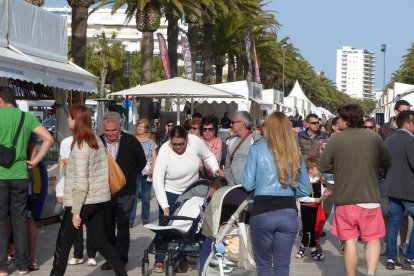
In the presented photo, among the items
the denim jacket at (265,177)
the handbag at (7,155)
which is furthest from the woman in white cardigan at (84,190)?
the denim jacket at (265,177)

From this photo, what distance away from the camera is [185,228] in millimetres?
8453

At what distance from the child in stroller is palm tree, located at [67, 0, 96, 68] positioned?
12155 mm

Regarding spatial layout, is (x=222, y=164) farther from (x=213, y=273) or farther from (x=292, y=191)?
(x=292, y=191)

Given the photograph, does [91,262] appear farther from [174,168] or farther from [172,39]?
[172,39]

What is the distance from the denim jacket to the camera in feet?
21.0

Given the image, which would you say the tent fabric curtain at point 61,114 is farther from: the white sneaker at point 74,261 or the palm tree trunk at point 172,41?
the palm tree trunk at point 172,41

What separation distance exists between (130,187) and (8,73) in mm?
2465

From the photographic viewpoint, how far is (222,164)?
10836mm

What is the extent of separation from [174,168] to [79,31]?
12189 mm

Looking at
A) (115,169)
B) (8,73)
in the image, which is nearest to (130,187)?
(115,169)

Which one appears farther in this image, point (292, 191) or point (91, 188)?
point (91, 188)

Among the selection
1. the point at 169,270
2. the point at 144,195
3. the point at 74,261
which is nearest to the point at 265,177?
the point at 169,270

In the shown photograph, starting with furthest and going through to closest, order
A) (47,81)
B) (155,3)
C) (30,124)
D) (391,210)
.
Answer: (155,3)
(47,81)
(391,210)
(30,124)

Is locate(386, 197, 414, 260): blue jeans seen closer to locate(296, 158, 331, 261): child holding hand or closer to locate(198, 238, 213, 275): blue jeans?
locate(296, 158, 331, 261): child holding hand
